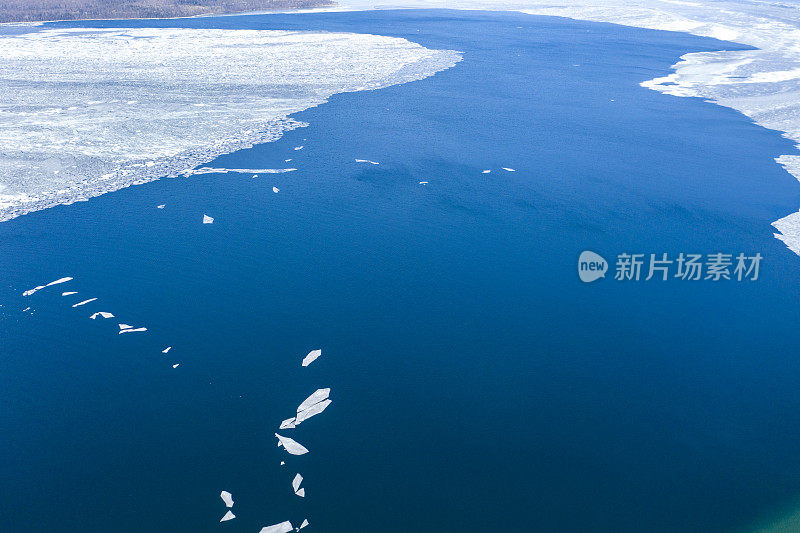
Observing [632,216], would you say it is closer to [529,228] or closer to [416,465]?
[529,228]

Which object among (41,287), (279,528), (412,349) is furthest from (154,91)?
(279,528)

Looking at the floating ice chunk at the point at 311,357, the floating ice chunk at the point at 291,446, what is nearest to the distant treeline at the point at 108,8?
the floating ice chunk at the point at 311,357

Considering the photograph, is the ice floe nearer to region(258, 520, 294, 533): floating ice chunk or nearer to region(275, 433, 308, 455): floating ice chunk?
region(275, 433, 308, 455): floating ice chunk

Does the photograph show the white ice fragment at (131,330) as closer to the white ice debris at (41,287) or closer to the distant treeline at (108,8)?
the white ice debris at (41,287)

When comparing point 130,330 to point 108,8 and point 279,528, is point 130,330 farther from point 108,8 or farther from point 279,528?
point 108,8

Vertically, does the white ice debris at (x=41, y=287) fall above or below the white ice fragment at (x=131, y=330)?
above

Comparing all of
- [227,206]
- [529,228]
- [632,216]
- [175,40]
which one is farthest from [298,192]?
[175,40]

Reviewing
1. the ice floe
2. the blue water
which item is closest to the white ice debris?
the blue water
